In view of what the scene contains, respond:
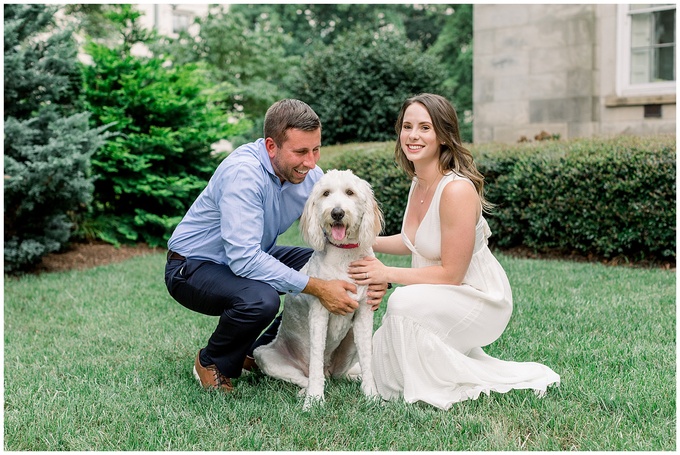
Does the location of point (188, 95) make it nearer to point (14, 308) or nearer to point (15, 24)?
point (15, 24)

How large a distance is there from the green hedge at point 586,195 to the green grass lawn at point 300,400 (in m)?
1.62

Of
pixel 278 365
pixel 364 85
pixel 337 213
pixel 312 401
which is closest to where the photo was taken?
pixel 337 213

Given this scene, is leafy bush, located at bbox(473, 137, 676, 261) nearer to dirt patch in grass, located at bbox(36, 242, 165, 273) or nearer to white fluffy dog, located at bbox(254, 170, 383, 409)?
white fluffy dog, located at bbox(254, 170, 383, 409)

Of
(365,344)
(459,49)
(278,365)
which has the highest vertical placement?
(459,49)

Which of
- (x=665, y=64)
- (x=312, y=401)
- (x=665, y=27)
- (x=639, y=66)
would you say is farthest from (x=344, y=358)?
(x=665, y=27)

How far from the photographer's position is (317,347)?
3568 mm

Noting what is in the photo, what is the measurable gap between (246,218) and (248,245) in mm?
150

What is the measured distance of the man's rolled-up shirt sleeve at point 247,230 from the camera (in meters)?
3.61

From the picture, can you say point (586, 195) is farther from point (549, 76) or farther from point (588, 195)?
point (549, 76)

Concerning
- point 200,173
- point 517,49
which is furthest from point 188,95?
point 517,49

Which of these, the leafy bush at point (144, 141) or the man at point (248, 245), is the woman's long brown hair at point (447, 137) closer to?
the man at point (248, 245)

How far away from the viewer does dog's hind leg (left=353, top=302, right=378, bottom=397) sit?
11.9ft

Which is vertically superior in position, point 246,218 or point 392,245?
point 246,218

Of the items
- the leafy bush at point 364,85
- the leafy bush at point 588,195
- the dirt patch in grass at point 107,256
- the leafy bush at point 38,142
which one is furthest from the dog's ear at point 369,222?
the leafy bush at point 364,85
